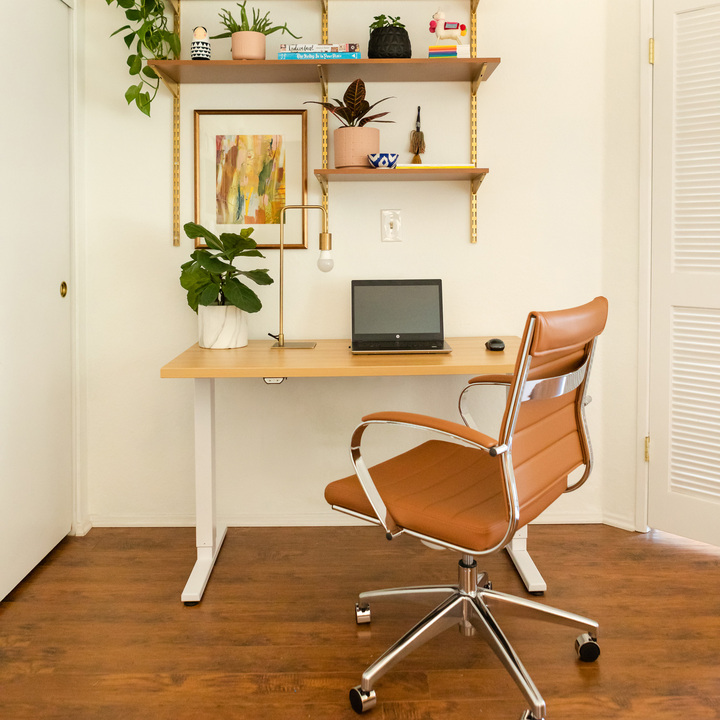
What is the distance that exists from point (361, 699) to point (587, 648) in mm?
636

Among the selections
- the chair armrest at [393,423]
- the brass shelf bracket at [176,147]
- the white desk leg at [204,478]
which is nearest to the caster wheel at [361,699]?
the chair armrest at [393,423]

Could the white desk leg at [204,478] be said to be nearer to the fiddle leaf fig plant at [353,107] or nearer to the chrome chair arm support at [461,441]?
the chrome chair arm support at [461,441]

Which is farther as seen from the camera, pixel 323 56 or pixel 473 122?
pixel 473 122

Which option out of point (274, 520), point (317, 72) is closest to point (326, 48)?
point (317, 72)

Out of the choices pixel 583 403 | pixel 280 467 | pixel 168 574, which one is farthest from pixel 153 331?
pixel 583 403

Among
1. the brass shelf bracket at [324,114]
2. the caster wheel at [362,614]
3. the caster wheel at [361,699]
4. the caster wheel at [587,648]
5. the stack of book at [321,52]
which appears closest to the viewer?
the caster wheel at [361,699]

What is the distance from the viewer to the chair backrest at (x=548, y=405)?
60.0 inches

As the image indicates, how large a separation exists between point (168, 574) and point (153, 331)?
0.95m

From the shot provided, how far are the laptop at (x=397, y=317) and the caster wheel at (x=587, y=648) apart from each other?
1009 millimetres

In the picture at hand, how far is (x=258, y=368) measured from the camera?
2156 mm

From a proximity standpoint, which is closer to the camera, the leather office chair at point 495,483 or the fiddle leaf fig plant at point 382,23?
the leather office chair at point 495,483

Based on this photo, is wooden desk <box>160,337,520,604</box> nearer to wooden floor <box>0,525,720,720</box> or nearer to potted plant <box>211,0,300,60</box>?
wooden floor <box>0,525,720,720</box>

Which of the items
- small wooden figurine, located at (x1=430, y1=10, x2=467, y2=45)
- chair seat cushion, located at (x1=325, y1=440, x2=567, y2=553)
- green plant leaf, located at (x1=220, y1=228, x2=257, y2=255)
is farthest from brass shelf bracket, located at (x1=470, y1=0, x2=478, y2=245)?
chair seat cushion, located at (x1=325, y1=440, x2=567, y2=553)

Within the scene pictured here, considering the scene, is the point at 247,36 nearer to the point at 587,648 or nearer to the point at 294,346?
the point at 294,346
